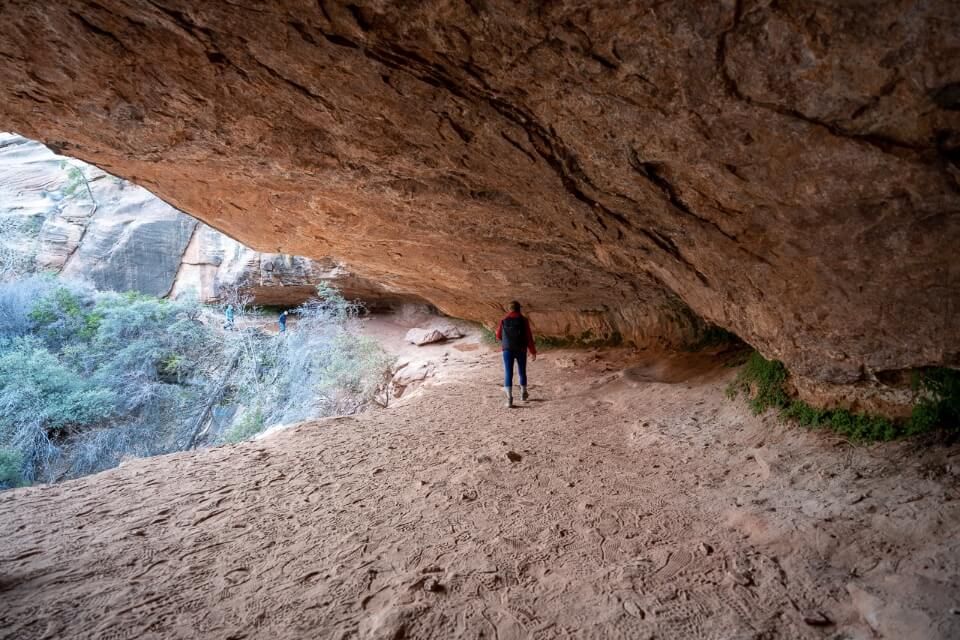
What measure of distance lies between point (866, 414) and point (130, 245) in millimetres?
22215

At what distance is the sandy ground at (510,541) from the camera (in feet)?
A: 7.42

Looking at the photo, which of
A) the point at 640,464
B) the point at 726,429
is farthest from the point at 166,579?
the point at 726,429

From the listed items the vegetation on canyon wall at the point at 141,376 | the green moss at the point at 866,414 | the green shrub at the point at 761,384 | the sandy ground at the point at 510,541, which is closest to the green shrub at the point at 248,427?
the vegetation on canyon wall at the point at 141,376

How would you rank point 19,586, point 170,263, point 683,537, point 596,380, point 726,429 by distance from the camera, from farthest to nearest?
point 170,263, point 596,380, point 726,429, point 683,537, point 19,586

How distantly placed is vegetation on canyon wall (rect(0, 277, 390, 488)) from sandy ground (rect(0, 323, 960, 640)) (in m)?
5.62

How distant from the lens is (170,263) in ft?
60.6

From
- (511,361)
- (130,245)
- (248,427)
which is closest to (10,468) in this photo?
(248,427)

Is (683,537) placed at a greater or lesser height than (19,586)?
lesser

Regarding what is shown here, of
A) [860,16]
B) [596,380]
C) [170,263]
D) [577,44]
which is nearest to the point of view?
[860,16]

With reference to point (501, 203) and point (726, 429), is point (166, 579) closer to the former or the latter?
point (501, 203)

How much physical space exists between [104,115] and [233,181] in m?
1.48

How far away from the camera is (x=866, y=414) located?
3.78 m

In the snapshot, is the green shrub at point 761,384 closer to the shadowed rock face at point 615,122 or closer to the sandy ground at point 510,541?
the sandy ground at point 510,541

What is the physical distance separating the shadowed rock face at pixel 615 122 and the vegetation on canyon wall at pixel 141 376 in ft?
21.5
